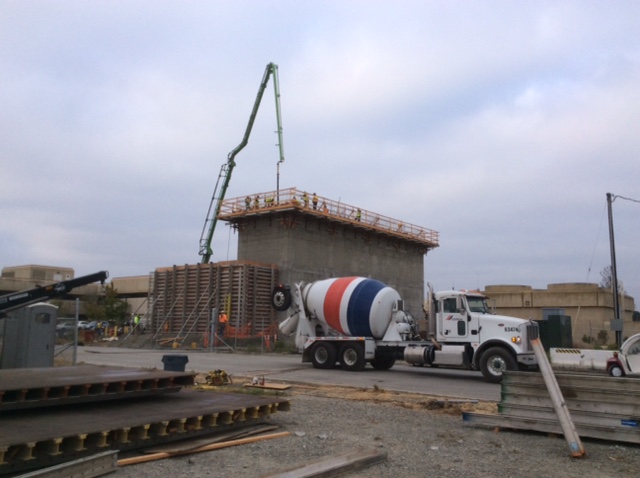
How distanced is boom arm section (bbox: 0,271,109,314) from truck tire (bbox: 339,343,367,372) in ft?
37.2

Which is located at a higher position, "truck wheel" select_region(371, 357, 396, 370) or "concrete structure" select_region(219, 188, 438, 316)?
"concrete structure" select_region(219, 188, 438, 316)

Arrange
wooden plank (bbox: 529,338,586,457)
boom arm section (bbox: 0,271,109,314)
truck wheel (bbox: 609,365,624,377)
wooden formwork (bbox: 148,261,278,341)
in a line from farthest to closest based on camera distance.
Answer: wooden formwork (bbox: 148,261,278,341) < truck wheel (bbox: 609,365,624,377) < boom arm section (bbox: 0,271,109,314) < wooden plank (bbox: 529,338,586,457)

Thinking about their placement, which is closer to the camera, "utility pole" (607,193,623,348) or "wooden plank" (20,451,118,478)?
"wooden plank" (20,451,118,478)

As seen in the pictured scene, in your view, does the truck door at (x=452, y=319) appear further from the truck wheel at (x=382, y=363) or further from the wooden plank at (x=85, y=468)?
the wooden plank at (x=85, y=468)

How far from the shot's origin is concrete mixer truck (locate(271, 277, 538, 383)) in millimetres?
16547

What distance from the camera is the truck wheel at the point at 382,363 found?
67.3 ft

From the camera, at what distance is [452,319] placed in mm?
17562

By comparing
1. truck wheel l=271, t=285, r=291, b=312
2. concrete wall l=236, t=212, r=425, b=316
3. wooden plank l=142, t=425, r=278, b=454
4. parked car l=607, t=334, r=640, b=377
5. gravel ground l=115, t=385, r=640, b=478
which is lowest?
gravel ground l=115, t=385, r=640, b=478

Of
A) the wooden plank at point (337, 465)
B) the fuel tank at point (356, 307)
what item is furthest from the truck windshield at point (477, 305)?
the wooden plank at point (337, 465)

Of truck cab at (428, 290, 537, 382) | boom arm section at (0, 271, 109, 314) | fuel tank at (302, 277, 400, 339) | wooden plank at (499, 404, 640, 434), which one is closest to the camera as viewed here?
wooden plank at (499, 404, 640, 434)

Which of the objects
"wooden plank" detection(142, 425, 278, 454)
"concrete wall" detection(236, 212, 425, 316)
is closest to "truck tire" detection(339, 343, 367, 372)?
"wooden plank" detection(142, 425, 278, 454)

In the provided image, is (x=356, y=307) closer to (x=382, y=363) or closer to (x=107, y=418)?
(x=382, y=363)

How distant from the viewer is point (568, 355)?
879 inches

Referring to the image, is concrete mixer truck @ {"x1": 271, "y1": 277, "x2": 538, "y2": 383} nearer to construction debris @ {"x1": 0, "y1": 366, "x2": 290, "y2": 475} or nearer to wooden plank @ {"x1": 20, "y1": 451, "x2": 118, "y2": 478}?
construction debris @ {"x1": 0, "y1": 366, "x2": 290, "y2": 475}
